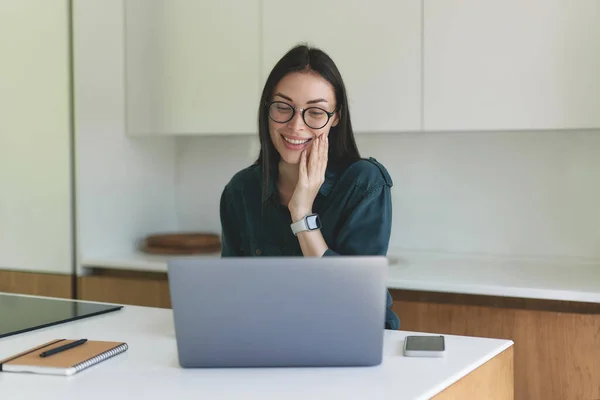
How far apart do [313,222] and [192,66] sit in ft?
4.48

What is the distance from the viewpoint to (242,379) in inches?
51.4

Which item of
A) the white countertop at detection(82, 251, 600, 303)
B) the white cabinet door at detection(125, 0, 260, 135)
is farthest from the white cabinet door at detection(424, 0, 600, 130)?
the white cabinet door at detection(125, 0, 260, 135)

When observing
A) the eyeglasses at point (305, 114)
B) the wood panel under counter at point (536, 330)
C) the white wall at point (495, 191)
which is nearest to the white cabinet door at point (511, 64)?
the white wall at point (495, 191)

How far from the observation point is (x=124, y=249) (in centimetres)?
321

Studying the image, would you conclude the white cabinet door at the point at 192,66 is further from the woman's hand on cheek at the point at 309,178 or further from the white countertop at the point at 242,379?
the white countertop at the point at 242,379

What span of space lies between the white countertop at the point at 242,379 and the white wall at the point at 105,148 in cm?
151

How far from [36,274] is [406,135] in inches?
60.7

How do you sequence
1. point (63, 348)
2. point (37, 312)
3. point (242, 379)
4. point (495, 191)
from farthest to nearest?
point (495, 191) < point (37, 312) < point (63, 348) < point (242, 379)

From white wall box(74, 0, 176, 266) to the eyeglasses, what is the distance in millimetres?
1247

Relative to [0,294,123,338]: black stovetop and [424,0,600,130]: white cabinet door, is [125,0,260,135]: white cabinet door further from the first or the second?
[0,294,123,338]: black stovetop

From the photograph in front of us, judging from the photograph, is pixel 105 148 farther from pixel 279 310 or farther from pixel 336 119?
pixel 279 310

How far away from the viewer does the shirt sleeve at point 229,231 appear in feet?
7.06

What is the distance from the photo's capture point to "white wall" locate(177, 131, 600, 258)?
285cm

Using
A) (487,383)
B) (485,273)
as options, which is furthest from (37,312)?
(485,273)
